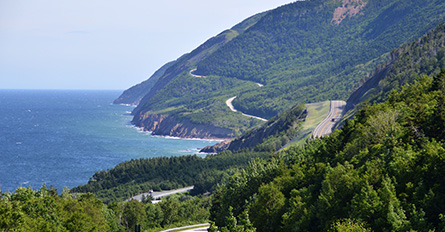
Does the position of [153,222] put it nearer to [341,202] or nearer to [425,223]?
[341,202]

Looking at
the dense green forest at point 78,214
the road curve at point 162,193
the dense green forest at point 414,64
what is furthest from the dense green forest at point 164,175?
the dense green forest at point 78,214

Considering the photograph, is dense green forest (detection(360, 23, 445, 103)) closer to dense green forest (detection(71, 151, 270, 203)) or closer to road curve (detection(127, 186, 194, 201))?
dense green forest (detection(71, 151, 270, 203))

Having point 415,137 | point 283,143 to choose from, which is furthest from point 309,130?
point 415,137

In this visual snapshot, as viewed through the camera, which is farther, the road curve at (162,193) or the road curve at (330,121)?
the road curve at (330,121)

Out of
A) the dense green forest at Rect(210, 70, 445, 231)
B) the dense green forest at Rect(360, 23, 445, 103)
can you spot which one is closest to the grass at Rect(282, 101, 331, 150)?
the dense green forest at Rect(360, 23, 445, 103)

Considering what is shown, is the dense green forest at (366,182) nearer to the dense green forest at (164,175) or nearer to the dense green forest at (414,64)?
the dense green forest at (414,64)

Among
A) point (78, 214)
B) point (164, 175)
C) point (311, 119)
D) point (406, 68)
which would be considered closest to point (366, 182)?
point (78, 214)
